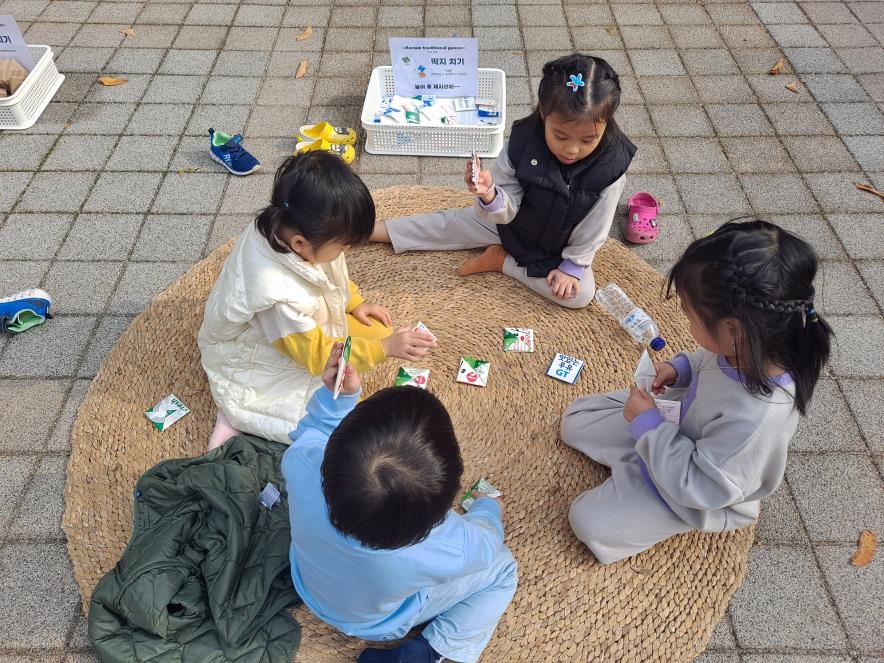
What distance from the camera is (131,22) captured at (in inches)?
181

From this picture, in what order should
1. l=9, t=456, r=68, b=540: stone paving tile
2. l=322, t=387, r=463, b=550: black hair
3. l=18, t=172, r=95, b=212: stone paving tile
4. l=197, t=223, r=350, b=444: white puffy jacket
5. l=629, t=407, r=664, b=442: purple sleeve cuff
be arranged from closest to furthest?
1. l=322, t=387, r=463, b=550: black hair
2. l=629, t=407, r=664, b=442: purple sleeve cuff
3. l=197, t=223, r=350, b=444: white puffy jacket
4. l=9, t=456, r=68, b=540: stone paving tile
5. l=18, t=172, r=95, b=212: stone paving tile

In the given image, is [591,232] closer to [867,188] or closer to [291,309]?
[291,309]

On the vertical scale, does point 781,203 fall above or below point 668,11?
below

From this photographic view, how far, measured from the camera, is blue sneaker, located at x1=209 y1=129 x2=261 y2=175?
3.58 meters

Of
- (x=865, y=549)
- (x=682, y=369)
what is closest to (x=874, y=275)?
(x=865, y=549)


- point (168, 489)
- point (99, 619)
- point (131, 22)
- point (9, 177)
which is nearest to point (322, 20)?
point (131, 22)

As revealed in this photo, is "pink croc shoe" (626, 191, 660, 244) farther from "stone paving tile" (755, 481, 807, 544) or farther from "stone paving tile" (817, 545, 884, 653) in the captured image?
"stone paving tile" (817, 545, 884, 653)

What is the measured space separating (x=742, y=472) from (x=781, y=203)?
2226mm

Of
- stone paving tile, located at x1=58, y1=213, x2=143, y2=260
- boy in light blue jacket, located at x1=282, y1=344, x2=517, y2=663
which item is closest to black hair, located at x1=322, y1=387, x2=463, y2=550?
boy in light blue jacket, located at x1=282, y1=344, x2=517, y2=663

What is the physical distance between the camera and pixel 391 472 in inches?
53.8

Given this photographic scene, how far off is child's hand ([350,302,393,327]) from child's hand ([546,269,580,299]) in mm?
767

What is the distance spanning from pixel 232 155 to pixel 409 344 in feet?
6.47

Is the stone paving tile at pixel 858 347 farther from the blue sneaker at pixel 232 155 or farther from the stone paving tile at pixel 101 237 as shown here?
the stone paving tile at pixel 101 237

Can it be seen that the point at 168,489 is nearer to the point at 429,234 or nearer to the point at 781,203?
the point at 429,234
